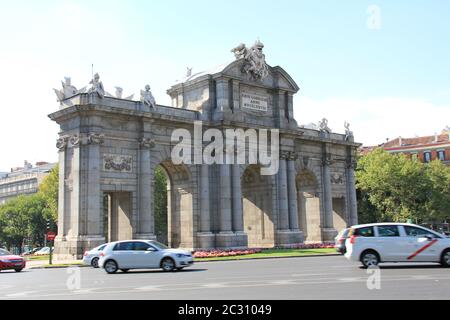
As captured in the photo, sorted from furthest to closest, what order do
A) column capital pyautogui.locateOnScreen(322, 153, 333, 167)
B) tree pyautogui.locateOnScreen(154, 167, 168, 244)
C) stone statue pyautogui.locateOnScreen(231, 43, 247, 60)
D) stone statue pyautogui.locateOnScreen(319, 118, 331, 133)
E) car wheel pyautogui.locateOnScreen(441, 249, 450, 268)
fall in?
tree pyautogui.locateOnScreen(154, 167, 168, 244) < stone statue pyautogui.locateOnScreen(319, 118, 331, 133) < column capital pyautogui.locateOnScreen(322, 153, 333, 167) < stone statue pyautogui.locateOnScreen(231, 43, 247, 60) < car wheel pyautogui.locateOnScreen(441, 249, 450, 268)

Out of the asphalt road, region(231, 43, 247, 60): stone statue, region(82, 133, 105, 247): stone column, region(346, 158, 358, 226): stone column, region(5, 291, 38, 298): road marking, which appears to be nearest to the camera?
the asphalt road

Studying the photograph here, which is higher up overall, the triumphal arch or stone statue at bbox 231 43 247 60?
stone statue at bbox 231 43 247 60

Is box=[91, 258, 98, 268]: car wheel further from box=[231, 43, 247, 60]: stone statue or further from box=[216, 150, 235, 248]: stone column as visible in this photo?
box=[231, 43, 247, 60]: stone statue

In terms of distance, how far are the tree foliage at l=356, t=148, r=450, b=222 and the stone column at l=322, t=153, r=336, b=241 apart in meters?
18.6

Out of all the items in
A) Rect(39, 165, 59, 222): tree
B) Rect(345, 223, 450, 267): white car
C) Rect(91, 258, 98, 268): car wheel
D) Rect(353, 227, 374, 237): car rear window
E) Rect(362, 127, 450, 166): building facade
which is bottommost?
Rect(91, 258, 98, 268): car wheel

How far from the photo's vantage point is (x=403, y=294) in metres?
12.1

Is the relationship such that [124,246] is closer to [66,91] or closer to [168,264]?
[168,264]

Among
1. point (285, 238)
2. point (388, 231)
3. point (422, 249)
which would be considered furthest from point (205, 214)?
point (422, 249)

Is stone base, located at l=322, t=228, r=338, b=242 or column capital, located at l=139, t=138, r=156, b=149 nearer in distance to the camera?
column capital, located at l=139, t=138, r=156, b=149

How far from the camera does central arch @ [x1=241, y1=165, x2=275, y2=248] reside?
44594mm

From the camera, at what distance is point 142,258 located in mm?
22391

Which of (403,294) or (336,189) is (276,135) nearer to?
(336,189)

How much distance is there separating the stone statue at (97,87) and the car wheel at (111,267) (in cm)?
1576

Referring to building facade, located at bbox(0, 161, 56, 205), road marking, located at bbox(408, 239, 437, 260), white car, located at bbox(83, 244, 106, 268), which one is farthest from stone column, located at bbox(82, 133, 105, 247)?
building facade, located at bbox(0, 161, 56, 205)
